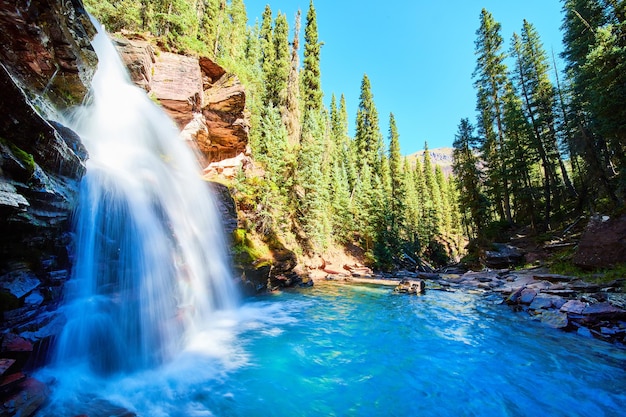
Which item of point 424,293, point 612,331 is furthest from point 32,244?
point 424,293

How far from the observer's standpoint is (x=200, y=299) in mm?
10023

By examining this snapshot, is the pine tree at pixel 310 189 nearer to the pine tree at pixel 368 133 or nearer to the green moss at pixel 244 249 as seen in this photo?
the green moss at pixel 244 249

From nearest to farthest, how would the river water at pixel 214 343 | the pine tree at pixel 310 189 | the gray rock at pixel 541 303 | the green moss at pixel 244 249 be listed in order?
the river water at pixel 214 343 < the gray rock at pixel 541 303 < the green moss at pixel 244 249 < the pine tree at pixel 310 189

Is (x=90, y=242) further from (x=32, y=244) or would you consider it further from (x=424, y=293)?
(x=424, y=293)

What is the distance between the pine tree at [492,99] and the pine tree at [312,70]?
1833 centimetres

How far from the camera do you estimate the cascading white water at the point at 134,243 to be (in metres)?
5.89

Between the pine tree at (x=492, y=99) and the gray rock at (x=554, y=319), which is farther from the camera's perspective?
the pine tree at (x=492, y=99)

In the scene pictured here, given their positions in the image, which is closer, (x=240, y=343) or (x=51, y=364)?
(x=51, y=364)

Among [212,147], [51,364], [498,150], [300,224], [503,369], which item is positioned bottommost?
[503,369]

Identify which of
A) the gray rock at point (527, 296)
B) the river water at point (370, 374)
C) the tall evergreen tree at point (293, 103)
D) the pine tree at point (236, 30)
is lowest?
the river water at point (370, 374)

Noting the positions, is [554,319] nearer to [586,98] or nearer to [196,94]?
[586,98]

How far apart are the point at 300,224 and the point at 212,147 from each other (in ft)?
33.5

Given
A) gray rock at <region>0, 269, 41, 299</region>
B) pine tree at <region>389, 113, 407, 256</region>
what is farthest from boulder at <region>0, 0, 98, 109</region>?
pine tree at <region>389, 113, 407, 256</region>

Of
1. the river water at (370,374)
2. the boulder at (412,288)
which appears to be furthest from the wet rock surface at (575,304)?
the boulder at (412,288)
